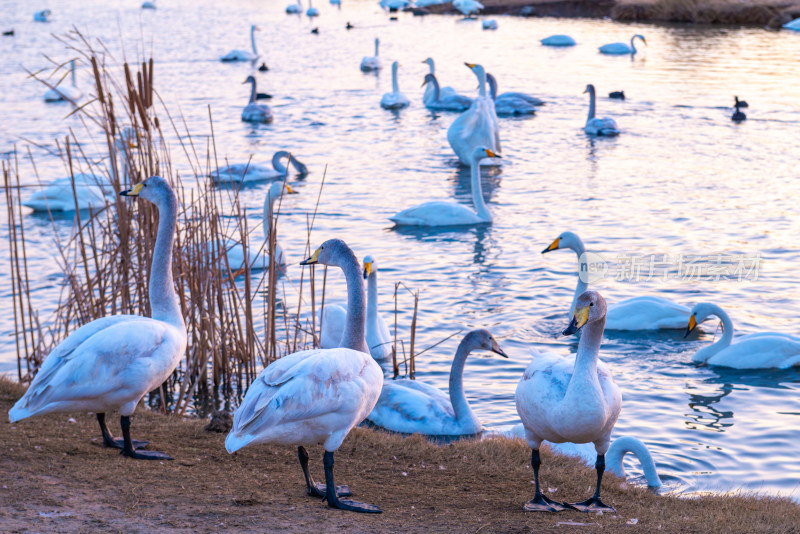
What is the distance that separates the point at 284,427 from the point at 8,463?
5.42ft

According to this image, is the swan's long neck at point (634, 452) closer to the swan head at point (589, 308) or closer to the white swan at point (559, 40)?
the swan head at point (589, 308)

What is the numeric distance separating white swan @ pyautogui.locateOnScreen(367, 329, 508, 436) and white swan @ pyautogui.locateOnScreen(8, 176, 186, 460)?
2054 millimetres

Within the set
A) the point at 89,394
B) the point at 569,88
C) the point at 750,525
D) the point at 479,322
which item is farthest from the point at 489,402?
the point at 569,88

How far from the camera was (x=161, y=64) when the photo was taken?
2855cm

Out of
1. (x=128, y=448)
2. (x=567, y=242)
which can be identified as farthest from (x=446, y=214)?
(x=128, y=448)

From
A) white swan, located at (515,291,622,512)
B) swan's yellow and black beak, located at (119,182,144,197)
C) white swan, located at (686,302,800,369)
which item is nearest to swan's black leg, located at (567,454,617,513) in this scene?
white swan, located at (515,291,622,512)

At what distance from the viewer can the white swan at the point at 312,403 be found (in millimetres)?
4477

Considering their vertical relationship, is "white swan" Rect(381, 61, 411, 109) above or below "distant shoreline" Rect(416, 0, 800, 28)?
below

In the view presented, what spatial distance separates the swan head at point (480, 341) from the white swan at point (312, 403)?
93.8 inches

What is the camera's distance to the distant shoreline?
37.5m

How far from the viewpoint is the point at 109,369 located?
5.05m

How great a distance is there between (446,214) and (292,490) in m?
8.29

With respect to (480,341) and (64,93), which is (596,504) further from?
(64,93)

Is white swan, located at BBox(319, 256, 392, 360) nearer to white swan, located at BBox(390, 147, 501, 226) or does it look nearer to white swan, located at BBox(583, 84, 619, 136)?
white swan, located at BBox(390, 147, 501, 226)
